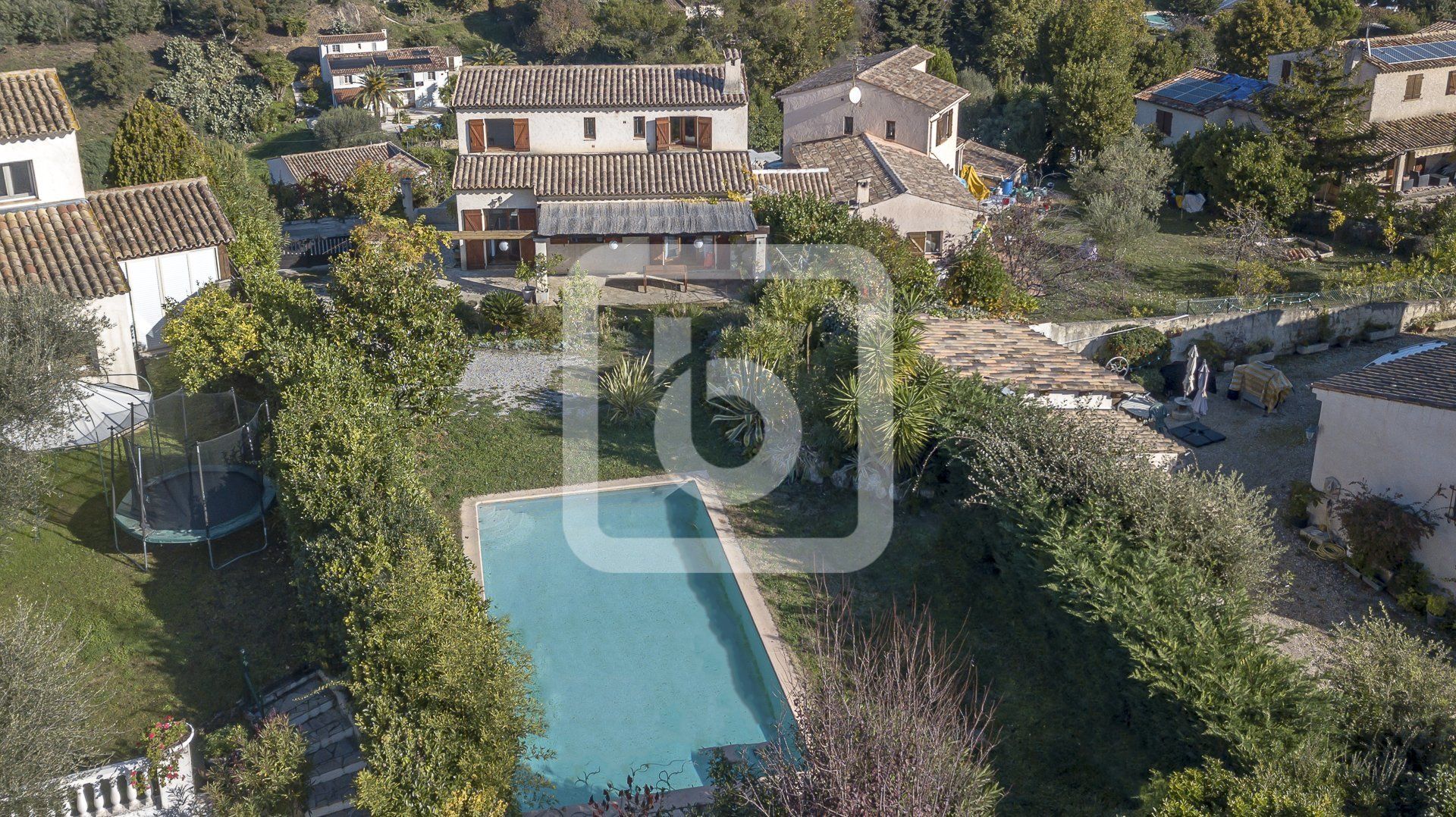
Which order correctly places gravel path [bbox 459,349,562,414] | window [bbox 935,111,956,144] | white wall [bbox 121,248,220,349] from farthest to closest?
window [bbox 935,111,956,144]
white wall [bbox 121,248,220,349]
gravel path [bbox 459,349,562,414]

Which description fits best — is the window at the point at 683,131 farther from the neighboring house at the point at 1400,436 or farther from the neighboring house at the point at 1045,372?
the neighboring house at the point at 1400,436

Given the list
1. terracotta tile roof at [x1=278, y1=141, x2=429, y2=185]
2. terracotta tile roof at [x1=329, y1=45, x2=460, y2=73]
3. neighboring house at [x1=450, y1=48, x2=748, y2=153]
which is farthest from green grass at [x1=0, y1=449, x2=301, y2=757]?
terracotta tile roof at [x1=329, y1=45, x2=460, y2=73]

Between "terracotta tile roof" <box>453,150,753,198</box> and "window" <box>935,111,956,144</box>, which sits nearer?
"terracotta tile roof" <box>453,150,753,198</box>

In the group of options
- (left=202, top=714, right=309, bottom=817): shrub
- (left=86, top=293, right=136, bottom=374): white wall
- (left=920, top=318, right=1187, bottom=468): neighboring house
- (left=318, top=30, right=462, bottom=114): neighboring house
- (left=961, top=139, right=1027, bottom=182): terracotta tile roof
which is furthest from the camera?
(left=318, top=30, right=462, bottom=114): neighboring house

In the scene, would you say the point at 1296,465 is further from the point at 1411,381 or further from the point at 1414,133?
the point at 1414,133

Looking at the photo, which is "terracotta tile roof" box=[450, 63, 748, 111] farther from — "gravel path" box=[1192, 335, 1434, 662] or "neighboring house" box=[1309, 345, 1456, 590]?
"neighboring house" box=[1309, 345, 1456, 590]

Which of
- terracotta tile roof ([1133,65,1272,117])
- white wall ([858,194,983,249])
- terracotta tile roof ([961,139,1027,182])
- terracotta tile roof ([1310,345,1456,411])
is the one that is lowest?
terracotta tile roof ([1310,345,1456,411])

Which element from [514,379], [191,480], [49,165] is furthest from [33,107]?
[514,379]
